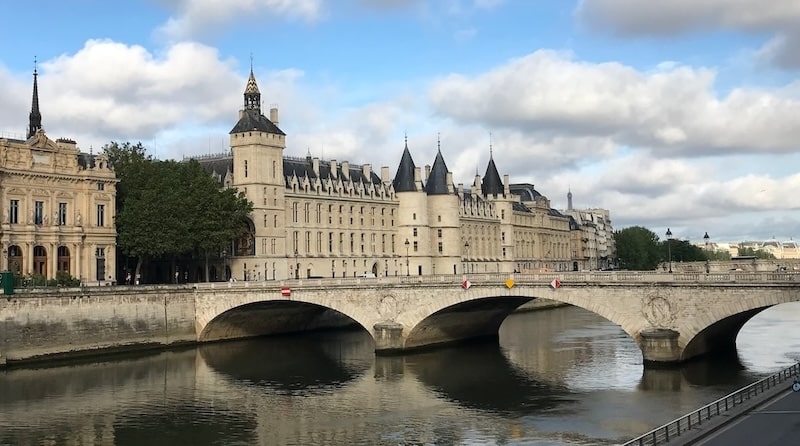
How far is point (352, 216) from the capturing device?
11688 centimetres

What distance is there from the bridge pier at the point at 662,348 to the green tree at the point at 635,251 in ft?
433

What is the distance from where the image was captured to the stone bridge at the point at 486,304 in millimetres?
53625

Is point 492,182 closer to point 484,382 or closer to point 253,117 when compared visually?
point 253,117

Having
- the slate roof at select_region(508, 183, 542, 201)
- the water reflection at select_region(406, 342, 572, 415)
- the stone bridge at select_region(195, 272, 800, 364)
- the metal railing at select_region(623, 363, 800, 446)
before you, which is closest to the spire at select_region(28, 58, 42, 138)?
the stone bridge at select_region(195, 272, 800, 364)

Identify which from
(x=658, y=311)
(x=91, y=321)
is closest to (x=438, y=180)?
(x=91, y=321)

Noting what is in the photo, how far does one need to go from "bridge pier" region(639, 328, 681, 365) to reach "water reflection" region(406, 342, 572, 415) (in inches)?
252

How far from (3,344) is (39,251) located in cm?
1797

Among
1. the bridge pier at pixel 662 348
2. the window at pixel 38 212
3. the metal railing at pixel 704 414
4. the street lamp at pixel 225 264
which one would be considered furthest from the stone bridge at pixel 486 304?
the street lamp at pixel 225 264

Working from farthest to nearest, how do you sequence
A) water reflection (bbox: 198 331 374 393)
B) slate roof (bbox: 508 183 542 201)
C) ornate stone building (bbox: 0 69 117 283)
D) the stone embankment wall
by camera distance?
1. slate roof (bbox: 508 183 542 201)
2. ornate stone building (bbox: 0 69 117 283)
3. the stone embankment wall
4. water reflection (bbox: 198 331 374 393)

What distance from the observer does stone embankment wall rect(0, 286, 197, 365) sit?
65.4m

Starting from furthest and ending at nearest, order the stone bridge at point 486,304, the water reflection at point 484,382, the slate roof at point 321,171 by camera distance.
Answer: the slate roof at point 321,171 < the stone bridge at point 486,304 < the water reflection at point 484,382

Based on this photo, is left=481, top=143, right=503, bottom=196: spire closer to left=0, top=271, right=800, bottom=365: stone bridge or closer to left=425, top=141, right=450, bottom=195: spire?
left=425, top=141, right=450, bottom=195: spire

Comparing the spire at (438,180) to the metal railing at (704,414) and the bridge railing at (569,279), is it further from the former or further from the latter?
the metal railing at (704,414)

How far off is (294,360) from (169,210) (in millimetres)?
23574
